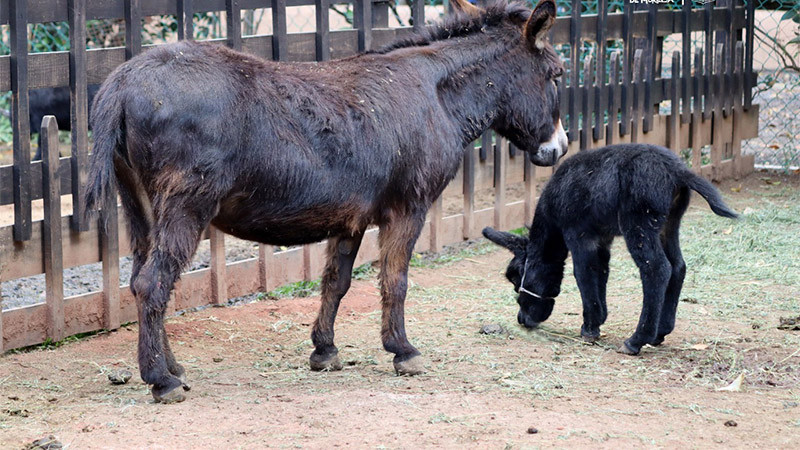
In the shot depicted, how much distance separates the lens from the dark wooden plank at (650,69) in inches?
378

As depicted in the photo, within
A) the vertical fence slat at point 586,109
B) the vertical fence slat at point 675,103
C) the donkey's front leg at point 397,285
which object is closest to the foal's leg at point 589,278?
the donkey's front leg at point 397,285

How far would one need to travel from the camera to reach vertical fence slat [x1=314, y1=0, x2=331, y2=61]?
671 centimetres

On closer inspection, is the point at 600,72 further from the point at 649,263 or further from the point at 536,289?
the point at 649,263

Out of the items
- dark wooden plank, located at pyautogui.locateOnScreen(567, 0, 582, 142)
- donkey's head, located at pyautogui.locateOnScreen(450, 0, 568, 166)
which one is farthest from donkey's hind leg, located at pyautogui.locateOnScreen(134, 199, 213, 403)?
dark wooden plank, located at pyautogui.locateOnScreen(567, 0, 582, 142)

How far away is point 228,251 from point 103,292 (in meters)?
2.04

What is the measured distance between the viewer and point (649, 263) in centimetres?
536

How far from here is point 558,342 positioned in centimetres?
580

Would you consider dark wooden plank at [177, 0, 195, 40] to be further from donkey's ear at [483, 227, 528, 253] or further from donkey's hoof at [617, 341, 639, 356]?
donkey's hoof at [617, 341, 639, 356]

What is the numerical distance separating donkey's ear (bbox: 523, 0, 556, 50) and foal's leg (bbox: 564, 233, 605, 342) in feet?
3.67

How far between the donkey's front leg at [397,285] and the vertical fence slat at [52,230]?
1.86m

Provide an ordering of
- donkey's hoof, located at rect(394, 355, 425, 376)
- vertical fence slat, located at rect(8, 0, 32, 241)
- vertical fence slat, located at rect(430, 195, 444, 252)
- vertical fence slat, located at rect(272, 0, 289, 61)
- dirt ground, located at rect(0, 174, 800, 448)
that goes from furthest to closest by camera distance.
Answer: vertical fence slat, located at rect(430, 195, 444, 252)
vertical fence slat, located at rect(272, 0, 289, 61)
vertical fence slat, located at rect(8, 0, 32, 241)
donkey's hoof, located at rect(394, 355, 425, 376)
dirt ground, located at rect(0, 174, 800, 448)

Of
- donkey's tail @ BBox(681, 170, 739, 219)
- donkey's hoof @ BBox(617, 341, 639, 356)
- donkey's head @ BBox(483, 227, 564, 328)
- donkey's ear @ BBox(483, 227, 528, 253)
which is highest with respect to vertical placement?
donkey's tail @ BBox(681, 170, 739, 219)

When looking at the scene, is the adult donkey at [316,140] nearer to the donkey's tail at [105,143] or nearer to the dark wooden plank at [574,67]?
the donkey's tail at [105,143]

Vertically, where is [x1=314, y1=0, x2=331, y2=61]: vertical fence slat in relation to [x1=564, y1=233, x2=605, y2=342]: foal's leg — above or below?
above
